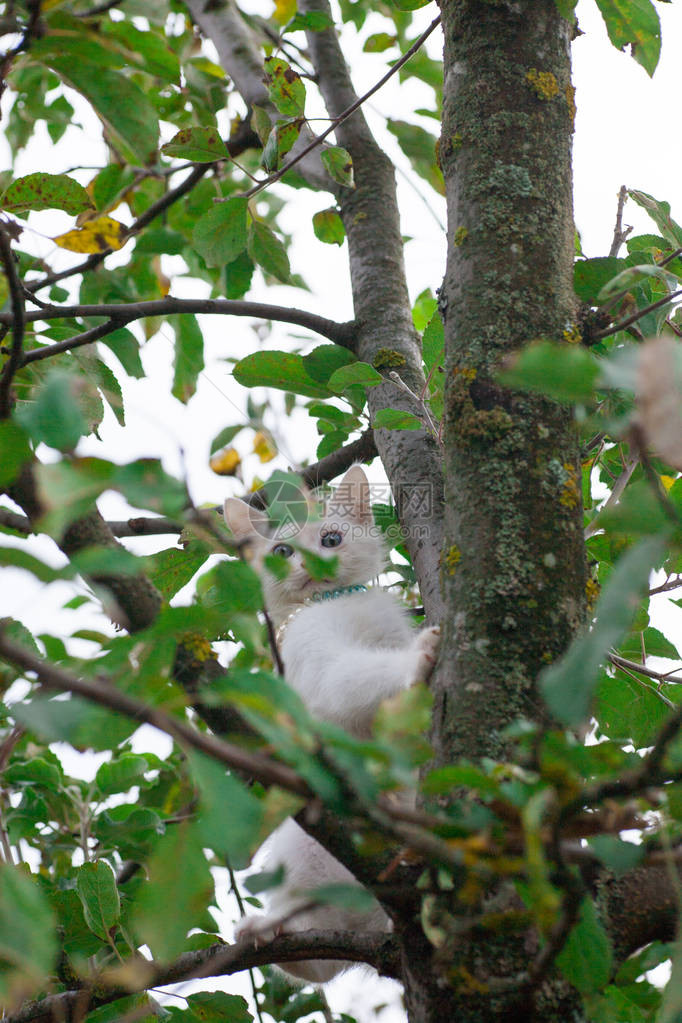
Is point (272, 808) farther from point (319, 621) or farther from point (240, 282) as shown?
point (240, 282)

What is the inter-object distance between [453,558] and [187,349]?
1.74 meters

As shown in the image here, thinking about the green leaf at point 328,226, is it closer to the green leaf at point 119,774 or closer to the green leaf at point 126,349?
the green leaf at point 126,349

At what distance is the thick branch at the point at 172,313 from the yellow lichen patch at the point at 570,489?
3.20ft

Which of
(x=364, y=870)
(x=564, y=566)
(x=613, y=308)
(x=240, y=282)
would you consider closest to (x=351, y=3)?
(x=240, y=282)

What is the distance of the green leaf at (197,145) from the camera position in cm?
207

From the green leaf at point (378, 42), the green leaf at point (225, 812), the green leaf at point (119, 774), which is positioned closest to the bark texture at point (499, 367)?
the green leaf at point (225, 812)

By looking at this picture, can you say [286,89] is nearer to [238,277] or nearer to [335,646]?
[238,277]

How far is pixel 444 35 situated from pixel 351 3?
170 centimetres

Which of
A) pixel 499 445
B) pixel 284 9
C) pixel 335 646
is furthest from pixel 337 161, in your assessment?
pixel 284 9

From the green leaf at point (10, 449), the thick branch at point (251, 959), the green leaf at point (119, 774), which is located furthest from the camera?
the green leaf at point (119, 774)

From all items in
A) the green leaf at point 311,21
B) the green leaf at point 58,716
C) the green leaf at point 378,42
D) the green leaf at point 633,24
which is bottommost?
the green leaf at point 58,716

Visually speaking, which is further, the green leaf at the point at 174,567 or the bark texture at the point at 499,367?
the green leaf at the point at 174,567

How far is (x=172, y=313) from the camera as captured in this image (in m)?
2.08

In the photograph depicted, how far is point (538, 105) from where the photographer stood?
167cm
